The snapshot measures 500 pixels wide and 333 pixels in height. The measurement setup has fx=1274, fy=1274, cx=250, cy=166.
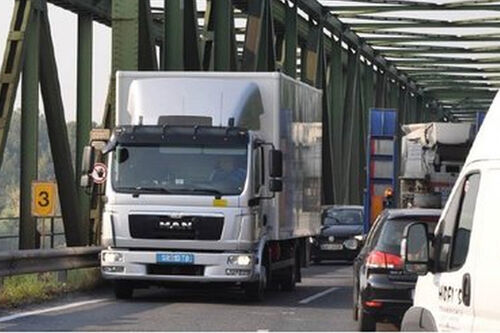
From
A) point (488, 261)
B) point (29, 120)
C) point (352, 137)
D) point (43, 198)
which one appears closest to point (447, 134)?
point (29, 120)

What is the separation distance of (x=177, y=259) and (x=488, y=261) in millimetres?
10875

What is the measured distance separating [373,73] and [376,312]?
53457 mm

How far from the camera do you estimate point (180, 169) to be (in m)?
16.8

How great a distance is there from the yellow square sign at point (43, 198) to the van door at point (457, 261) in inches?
539

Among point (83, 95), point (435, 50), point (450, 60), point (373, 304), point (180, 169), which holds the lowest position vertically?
point (373, 304)

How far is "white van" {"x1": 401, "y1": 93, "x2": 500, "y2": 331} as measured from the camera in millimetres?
5992

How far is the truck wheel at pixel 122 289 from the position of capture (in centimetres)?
1738

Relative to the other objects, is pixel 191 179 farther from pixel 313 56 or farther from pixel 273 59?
pixel 313 56

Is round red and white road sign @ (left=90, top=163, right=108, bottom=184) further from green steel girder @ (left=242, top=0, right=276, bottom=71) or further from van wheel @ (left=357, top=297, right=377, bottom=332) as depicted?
green steel girder @ (left=242, top=0, right=276, bottom=71)

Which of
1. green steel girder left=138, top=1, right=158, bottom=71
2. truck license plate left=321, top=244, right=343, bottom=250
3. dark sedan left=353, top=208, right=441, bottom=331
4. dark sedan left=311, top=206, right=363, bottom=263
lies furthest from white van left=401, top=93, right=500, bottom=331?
truck license plate left=321, top=244, right=343, bottom=250

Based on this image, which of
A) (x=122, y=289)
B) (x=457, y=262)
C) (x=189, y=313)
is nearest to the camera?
(x=457, y=262)

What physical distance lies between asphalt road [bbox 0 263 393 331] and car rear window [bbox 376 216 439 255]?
1.28m

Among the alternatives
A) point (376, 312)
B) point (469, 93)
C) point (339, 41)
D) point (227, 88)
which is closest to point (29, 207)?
point (227, 88)

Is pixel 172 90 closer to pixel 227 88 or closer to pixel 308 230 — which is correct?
pixel 227 88
